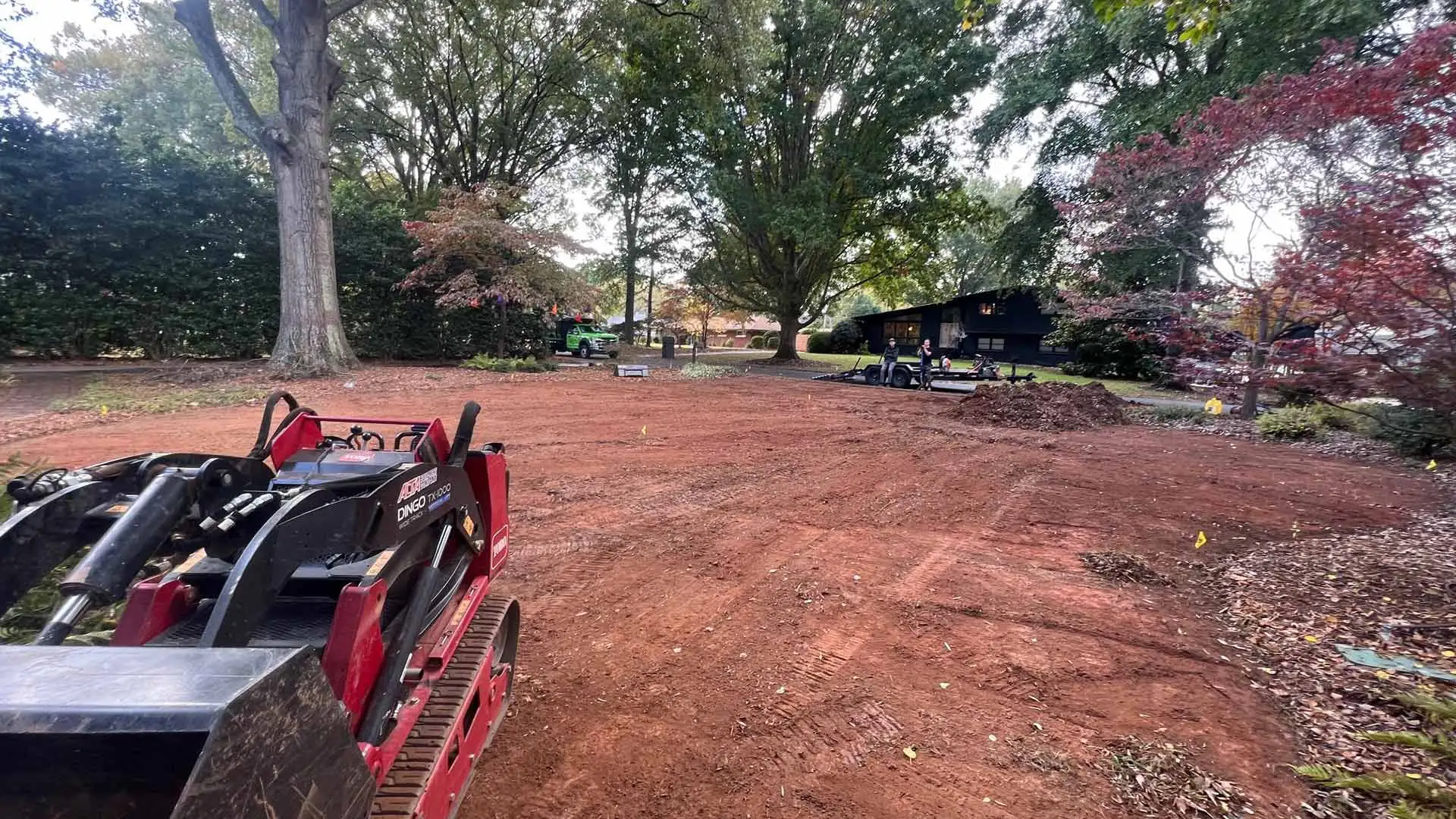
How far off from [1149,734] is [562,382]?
47.0 ft

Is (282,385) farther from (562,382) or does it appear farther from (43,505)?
(43,505)

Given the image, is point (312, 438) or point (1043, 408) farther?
point (1043, 408)

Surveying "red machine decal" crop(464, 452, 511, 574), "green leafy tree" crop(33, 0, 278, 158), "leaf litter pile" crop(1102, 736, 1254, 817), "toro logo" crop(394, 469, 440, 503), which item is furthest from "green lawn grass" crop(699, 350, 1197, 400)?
"green leafy tree" crop(33, 0, 278, 158)

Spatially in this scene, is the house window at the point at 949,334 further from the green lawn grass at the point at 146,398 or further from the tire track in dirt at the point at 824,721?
the tire track in dirt at the point at 824,721

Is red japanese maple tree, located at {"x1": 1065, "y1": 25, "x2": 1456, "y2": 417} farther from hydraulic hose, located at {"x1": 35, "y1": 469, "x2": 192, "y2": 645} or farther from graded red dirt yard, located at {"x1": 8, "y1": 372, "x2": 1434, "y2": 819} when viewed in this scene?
hydraulic hose, located at {"x1": 35, "y1": 469, "x2": 192, "y2": 645}

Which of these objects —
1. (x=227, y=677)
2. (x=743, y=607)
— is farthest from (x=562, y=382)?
(x=227, y=677)

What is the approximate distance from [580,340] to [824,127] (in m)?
13.7

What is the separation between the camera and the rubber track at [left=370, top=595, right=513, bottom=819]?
1.71m

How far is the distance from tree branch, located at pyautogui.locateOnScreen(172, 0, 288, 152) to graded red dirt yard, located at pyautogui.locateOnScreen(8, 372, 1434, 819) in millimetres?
8237

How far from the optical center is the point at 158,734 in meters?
0.91

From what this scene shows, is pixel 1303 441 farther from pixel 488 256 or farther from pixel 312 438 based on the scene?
pixel 488 256

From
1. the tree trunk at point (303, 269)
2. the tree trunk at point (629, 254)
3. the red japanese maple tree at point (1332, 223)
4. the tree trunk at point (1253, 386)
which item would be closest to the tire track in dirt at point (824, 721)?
the red japanese maple tree at point (1332, 223)

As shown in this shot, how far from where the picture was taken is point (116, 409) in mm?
9336

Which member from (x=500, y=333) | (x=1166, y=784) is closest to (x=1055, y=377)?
(x=500, y=333)
